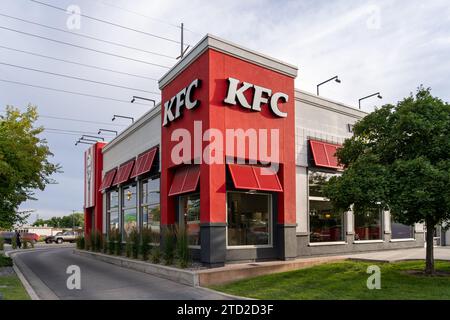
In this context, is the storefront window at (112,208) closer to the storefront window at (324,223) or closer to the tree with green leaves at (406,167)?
the storefront window at (324,223)

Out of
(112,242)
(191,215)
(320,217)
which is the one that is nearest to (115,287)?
(191,215)

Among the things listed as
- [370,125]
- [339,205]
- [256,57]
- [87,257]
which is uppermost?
[256,57]

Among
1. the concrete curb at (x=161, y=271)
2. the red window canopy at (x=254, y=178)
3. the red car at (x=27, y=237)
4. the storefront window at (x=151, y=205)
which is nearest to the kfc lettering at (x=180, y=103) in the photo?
the red window canopy at (x=254, y=178)

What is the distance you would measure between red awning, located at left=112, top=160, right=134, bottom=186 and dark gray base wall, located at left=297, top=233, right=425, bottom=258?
1136cm

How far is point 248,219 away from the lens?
53.2 feet

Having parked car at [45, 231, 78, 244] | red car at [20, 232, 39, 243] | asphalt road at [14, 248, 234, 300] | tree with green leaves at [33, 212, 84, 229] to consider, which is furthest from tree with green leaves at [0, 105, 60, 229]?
tree with green leaves at [33, 212, 84, 229]

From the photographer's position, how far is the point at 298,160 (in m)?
17.9

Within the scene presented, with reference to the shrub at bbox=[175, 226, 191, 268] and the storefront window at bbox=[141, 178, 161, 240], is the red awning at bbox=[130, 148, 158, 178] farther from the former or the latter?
the shrub at bbox=[175, 226, 191, 268]

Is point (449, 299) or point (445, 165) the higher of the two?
point (445, 165)

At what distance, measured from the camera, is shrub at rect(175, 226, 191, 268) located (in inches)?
562

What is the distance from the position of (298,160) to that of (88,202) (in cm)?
2237

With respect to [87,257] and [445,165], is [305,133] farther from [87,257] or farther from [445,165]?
[87,257]
